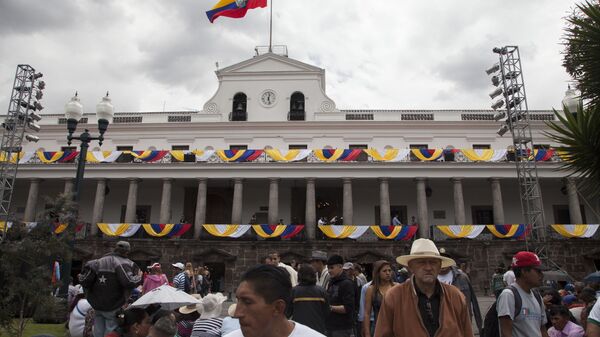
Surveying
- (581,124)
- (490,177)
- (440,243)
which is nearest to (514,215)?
(490,177)

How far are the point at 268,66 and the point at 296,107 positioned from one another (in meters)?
3.89

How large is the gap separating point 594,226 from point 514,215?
562 cm

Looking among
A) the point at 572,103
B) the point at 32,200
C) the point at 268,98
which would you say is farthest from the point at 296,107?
the point at 572,103

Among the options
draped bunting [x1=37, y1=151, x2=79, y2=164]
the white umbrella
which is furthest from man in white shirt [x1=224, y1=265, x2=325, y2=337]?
draped bunting [x1=37, y1=151, x2=79, y2=164]

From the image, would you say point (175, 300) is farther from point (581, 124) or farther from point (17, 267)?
point (581, 124)

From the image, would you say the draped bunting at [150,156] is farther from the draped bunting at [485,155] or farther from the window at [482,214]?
the window at [482,214]

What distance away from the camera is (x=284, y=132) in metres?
31.7

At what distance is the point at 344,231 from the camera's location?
25.6 meters

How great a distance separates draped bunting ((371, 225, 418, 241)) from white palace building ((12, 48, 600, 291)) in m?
0.24

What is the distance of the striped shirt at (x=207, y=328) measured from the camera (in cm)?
518

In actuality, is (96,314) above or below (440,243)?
below

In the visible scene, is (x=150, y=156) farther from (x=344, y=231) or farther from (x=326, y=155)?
(x=344, y=231)

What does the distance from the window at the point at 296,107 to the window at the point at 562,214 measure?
18.7 metres

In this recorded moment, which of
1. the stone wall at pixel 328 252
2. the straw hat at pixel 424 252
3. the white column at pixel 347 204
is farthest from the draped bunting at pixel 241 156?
the straw hat at pixel 424 252
